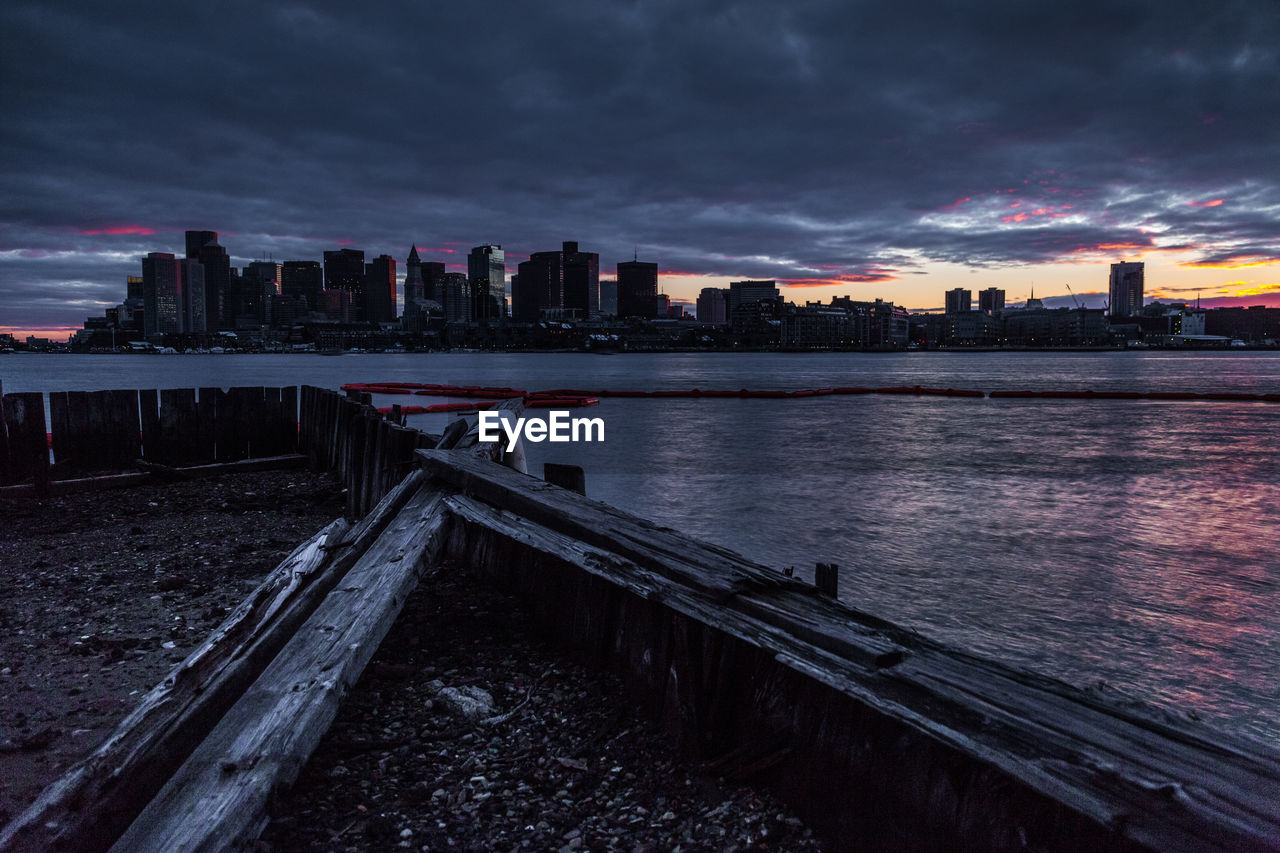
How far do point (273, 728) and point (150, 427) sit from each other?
10.1 meters

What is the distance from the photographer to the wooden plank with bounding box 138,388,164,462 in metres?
10.7

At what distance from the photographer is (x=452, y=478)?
5.40 m

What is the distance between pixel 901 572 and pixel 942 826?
5.72 metres

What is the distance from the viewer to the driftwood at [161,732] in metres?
2.40

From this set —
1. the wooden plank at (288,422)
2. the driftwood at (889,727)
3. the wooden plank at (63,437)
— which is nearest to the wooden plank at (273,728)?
the driftwood at (889,727)

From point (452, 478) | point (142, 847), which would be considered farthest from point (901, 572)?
point (142, 847)

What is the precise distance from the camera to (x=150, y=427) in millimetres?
10797

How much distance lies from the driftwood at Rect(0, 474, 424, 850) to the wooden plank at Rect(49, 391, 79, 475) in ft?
27.1

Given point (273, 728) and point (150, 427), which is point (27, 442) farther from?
point (273, 728)

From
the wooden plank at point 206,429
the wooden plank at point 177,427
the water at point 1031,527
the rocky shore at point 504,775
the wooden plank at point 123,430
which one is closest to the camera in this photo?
the rocky shore at point 504,775

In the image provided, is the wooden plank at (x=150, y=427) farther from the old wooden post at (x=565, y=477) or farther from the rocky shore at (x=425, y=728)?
the old wooden post at (x=565, y=477)

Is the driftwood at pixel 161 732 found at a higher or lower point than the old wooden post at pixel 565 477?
lower

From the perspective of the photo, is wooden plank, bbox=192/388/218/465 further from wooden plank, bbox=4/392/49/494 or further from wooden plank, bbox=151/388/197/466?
wooden plank, bbox=4/392/49/494

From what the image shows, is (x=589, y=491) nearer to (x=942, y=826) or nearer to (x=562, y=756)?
(x=562, y=756)
